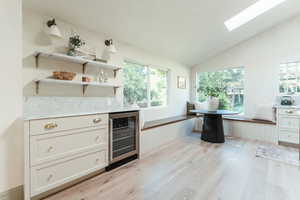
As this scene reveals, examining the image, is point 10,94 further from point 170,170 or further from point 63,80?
point 170,170

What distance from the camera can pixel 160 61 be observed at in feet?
12.8

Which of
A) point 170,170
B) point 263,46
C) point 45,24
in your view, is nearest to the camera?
point 45,24

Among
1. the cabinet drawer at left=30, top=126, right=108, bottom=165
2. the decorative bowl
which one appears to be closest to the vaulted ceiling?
the decorative bowl

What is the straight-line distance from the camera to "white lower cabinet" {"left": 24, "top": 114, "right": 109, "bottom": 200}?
1400 millimetres

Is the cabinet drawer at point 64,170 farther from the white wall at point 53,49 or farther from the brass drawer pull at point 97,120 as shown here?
the white wall at point 53,49

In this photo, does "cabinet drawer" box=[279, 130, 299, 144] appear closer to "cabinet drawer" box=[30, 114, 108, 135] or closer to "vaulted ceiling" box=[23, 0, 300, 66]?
"vaulted ceiling" box=[23, 0, 300, 66]

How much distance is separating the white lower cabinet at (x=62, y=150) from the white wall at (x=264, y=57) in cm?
400

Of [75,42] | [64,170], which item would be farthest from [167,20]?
[64,170]

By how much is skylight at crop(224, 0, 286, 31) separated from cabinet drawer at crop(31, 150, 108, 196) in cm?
358

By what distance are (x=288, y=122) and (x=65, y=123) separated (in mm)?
4238

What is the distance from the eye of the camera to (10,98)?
145 centimetres

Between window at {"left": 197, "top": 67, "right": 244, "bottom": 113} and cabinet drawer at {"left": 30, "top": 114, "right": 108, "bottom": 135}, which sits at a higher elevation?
window at {"left": 197, "top": 67, "right": 244, "bottom": 113}

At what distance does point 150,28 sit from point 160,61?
123 centimetres

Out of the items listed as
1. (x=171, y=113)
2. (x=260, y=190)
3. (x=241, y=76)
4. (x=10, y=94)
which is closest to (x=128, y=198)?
(x=260, y=190)
